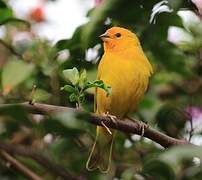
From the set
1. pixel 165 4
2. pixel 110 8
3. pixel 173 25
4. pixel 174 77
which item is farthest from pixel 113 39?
pixel 110 8

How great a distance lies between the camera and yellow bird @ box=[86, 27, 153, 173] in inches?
130

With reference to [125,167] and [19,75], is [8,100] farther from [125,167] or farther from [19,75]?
[125,167]

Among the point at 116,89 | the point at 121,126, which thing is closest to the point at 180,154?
the point at 121,126

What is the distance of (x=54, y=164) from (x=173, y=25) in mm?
889

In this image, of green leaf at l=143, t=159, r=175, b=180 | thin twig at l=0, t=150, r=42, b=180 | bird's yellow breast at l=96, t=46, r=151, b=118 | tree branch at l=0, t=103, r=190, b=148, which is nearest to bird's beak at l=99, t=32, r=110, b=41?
bird's yellow breast at l=96, t=46, r=151, b=118

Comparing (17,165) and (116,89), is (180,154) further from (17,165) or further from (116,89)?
(116,89)

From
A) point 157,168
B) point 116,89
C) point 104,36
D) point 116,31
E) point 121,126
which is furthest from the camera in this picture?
point 116,31

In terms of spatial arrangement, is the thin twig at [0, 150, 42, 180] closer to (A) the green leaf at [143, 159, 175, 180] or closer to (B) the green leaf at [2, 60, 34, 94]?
(B) the green leaf at [2, 60, 34, 94]

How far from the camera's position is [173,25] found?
2.75 m

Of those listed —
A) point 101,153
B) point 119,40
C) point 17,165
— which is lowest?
point 101,153

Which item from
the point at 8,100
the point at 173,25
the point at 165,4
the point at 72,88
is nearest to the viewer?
the point at 72,88

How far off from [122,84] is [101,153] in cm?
40

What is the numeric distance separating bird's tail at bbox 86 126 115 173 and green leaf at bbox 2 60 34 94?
0.56m

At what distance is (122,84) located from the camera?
3322 mm
